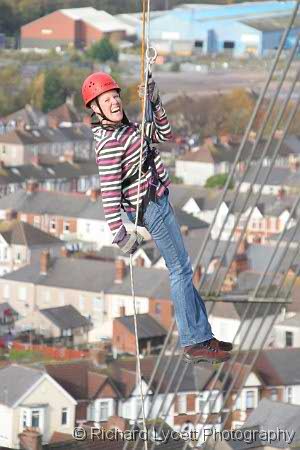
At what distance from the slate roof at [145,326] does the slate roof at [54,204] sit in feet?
41.9

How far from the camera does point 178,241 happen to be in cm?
691

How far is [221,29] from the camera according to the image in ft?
253

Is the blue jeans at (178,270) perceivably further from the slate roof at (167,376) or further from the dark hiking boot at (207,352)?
the slate roof at (167,376)

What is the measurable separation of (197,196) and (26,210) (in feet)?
13.1

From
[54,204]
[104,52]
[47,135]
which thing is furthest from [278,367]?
[104,52]

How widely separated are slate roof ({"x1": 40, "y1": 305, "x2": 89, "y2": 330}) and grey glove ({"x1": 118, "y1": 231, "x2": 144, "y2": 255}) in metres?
32.9

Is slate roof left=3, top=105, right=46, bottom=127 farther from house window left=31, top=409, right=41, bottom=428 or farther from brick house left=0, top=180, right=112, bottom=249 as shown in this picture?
Result: house window left=31, top=409, right=41, bottom=428

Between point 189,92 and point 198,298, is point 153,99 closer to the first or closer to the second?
point 198,298

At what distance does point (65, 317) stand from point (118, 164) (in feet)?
111

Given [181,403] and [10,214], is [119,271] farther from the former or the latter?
[181,403]

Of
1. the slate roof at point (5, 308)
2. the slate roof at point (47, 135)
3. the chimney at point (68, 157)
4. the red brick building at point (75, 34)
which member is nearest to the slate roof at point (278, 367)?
the slate roof at point (5, 308)

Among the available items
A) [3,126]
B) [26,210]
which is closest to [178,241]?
[26,210]

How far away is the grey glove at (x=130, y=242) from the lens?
681 cm

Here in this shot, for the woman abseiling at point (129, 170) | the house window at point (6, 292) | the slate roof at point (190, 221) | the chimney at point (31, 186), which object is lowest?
the chimney at point (31, 186)
